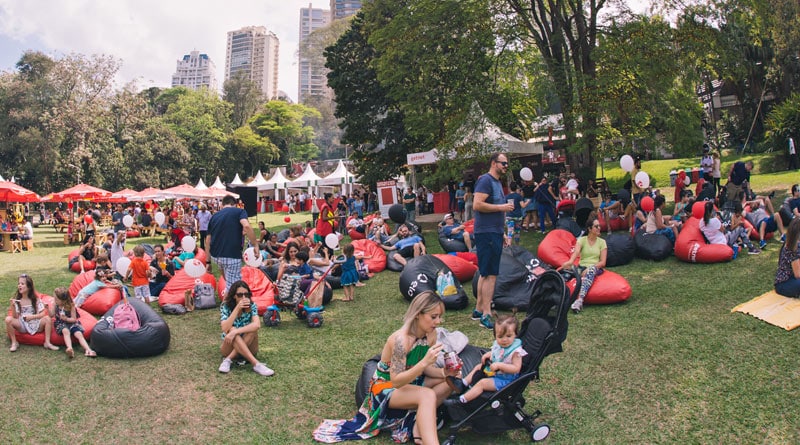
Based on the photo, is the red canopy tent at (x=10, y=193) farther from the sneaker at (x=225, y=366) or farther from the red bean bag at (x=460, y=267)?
the sneaker at (x=225, y=366)

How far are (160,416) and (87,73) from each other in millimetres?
44523

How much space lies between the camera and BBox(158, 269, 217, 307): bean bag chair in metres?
8.96

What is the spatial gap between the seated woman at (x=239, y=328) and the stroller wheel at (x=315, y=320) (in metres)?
1.67

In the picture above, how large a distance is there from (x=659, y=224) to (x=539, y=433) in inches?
300

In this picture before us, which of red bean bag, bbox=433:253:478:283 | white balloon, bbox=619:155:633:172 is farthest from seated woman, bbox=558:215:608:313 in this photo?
white balloon, bbox=619:155:633:172

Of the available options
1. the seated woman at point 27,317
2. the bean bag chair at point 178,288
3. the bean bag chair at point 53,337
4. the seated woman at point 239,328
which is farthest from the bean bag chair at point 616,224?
the seated woman at point 27,317

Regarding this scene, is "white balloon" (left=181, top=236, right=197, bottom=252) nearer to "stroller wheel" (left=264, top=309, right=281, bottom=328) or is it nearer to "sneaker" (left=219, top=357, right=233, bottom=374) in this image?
"stroller wheel" (left=264, top=309, right=281, bottom=328)

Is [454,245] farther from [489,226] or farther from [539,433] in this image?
[539,433]

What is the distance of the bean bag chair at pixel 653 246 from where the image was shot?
9953 millimetres

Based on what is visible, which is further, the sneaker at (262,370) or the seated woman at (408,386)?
the sneaker at (262,370)

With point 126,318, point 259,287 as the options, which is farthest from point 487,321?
point 126,318

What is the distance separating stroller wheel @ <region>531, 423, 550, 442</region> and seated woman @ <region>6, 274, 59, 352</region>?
18.8 feet

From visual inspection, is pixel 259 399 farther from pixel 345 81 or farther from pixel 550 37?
pixel 345 81

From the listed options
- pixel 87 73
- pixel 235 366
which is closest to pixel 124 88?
pixel 87 73
